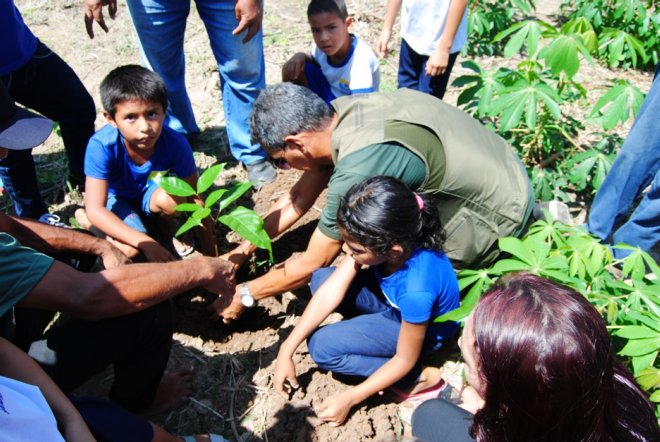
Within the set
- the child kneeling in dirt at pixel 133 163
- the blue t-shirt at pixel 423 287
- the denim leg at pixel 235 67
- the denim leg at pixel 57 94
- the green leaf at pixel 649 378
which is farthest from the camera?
the denim leg at pixel 235 67

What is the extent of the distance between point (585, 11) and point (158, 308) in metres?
4.00

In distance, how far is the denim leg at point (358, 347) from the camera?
191 centimetres

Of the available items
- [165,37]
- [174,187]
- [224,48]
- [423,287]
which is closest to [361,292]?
[423,287]

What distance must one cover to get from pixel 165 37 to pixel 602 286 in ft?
7.59

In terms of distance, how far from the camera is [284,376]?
1896 millimetres

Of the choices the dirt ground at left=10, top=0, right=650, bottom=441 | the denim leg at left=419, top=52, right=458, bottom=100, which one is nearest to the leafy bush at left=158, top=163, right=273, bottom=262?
the dirt ground at left=10, top=0, right=650, bottom=441

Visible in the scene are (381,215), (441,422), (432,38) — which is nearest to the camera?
(441,422)

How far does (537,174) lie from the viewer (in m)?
2.76

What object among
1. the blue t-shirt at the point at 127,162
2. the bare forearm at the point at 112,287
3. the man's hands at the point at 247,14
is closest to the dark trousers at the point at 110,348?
the bare forearm at the point at 112,287

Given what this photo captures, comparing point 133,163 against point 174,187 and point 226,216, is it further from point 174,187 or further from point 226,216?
point 226,216

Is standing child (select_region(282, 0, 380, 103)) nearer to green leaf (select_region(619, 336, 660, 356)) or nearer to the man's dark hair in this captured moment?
the man's dark hair

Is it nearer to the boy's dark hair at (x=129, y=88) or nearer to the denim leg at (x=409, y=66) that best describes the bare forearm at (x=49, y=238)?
the boy's dark hair at (x=129, y=88)

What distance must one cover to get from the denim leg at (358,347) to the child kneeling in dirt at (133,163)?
0.76 meters

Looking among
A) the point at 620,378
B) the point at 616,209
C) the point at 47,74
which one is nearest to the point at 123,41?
the point at 47,74
